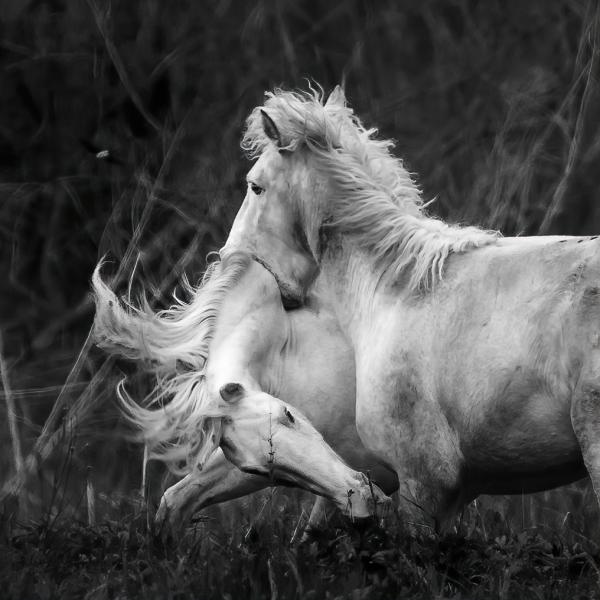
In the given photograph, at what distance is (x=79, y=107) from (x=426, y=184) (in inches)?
117

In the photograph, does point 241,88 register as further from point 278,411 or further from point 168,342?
point 278,411

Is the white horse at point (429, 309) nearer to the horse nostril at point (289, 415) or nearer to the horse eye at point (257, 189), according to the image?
the horse eye at point (257, 189)

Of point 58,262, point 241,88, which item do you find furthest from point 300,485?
point 58,262

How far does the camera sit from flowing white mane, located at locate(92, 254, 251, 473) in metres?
5.59

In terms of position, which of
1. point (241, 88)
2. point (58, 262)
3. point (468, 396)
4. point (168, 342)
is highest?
point (241, 88)

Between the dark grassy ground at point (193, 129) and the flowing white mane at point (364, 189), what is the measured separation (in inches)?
87.9

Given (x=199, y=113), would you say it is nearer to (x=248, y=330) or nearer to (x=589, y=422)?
(x=248, y=330)

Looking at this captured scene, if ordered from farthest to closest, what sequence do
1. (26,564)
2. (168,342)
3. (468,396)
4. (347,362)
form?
(168,342), (347,362), (468,396), (26,564)

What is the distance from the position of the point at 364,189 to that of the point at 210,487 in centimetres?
158

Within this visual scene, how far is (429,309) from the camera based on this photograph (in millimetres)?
4652

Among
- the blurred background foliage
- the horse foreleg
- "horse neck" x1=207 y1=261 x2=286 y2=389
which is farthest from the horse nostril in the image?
the blurred background foliage

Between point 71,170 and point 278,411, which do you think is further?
point 71,170

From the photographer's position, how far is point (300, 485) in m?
4.77

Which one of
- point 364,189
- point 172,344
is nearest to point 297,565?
point 364,189
